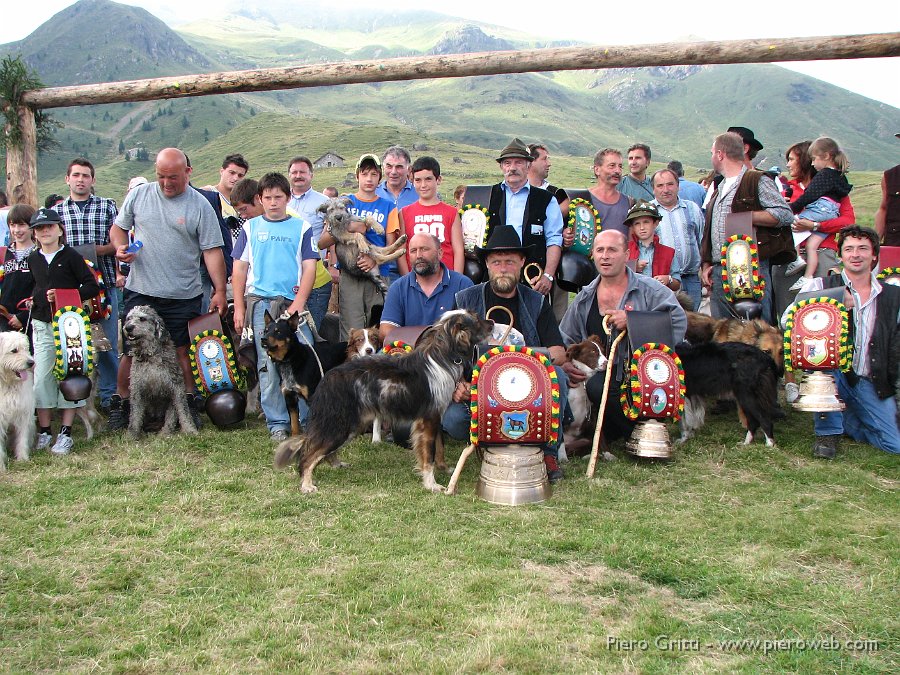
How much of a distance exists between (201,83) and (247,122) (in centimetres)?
11742

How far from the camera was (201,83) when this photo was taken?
8.13 m

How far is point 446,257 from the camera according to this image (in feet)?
23.0

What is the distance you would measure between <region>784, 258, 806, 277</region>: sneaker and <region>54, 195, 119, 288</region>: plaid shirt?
726 cm

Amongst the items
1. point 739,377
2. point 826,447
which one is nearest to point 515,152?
point 739,377

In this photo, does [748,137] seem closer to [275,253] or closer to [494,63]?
[494,63]

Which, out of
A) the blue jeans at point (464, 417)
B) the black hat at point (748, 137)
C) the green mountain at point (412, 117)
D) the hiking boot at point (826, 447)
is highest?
the green mountain at point (412, 117)

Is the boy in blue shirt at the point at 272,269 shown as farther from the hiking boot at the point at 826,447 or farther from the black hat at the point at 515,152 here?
the hiking boot at the point at 826,447

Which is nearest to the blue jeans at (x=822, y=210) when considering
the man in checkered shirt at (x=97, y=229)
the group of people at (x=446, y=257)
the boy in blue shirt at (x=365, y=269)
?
the group of people at (x=446, y=257)

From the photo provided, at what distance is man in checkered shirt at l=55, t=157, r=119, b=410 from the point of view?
723 cm

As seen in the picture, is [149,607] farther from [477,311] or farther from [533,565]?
[477,311]

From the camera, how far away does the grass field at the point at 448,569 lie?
3.05m

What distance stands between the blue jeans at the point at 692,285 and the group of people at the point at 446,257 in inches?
0.9

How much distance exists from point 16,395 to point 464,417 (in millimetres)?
3603

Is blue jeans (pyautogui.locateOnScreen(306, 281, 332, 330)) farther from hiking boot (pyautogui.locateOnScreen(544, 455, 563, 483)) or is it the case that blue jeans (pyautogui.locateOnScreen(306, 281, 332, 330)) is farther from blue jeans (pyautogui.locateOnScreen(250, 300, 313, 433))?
hiking boot (pyautogui.locateOnScreen(544, 455, 563, 483))
